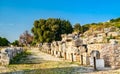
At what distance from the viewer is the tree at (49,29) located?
74000mm

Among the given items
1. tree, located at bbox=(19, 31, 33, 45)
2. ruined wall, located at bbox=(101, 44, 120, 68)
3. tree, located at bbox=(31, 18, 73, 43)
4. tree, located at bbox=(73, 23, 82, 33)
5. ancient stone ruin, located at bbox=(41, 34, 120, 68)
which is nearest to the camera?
ruined wall, located at bbox=(101, 44, 120, 68)

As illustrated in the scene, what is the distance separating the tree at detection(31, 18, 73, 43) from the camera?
7400 centimetres

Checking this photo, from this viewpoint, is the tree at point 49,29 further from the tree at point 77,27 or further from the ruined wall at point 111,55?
the ruined wall at point 111,55

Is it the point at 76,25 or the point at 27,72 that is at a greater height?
the point at 76,25

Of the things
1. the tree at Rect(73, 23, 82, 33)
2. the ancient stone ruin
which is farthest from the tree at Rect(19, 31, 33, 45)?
the ancient stone ruin

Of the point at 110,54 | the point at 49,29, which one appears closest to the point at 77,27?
the point at 49,29

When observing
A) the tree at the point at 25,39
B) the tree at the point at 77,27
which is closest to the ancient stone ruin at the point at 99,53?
the tree at the point at 77,27

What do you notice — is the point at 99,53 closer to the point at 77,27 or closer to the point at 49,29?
the point at 49,29

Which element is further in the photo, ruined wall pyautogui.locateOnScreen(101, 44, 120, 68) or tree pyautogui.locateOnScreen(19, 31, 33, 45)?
tree pyautogui.locateOnScreen(19, 31, 33, 45)

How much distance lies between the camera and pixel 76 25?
83.2 metres

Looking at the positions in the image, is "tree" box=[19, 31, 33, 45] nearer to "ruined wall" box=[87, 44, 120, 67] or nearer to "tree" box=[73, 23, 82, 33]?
"tree" box=[73, 23, 82, 33]

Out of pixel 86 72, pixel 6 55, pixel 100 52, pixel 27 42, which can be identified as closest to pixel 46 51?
pixel 6 55

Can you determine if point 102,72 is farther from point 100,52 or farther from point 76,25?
point 76,25

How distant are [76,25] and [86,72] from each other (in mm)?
63567
